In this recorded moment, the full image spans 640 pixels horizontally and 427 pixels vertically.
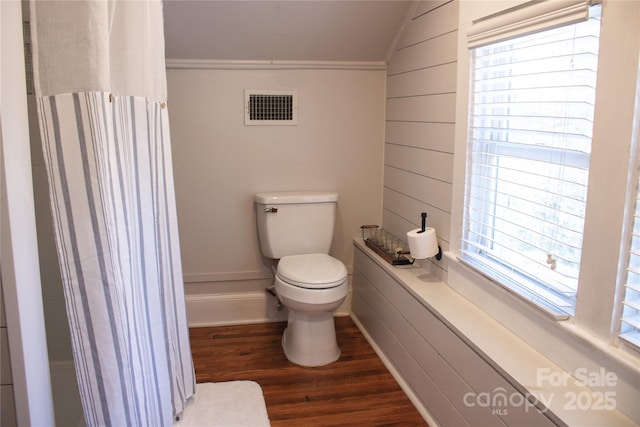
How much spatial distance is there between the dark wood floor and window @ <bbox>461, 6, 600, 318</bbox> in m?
0.79

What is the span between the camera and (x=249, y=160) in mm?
3041

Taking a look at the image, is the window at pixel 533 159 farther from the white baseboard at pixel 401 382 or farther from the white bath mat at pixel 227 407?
the white bath mat at pixel 227 407

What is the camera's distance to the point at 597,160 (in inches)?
56.4

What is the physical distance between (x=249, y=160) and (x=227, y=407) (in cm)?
137

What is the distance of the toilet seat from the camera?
2.57m

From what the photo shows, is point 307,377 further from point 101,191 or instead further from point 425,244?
point 101,191

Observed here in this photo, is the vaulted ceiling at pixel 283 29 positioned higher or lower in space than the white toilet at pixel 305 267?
higher

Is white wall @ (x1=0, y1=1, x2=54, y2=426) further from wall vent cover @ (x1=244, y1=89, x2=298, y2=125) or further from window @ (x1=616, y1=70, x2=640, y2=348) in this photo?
wall vent cover @ (x1=244, y1=89, x2=298, y2=125)

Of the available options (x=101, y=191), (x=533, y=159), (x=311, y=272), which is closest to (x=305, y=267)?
(x=311, y=272)

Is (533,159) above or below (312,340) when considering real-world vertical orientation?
above

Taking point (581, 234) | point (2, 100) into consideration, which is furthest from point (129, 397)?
point (581, 234)

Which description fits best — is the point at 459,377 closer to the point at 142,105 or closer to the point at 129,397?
the point at 129,397

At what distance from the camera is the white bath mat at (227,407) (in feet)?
7.20

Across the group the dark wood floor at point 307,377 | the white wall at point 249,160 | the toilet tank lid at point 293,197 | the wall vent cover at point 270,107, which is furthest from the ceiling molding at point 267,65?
the dark wood floor at point 307,377
